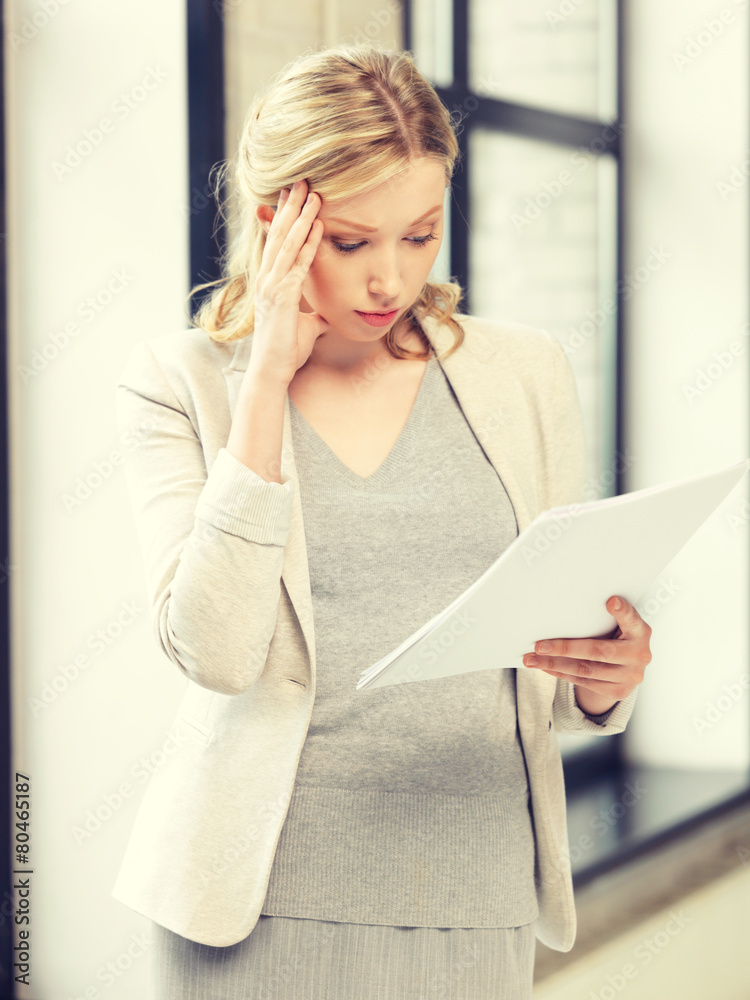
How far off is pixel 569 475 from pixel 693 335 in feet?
7.11

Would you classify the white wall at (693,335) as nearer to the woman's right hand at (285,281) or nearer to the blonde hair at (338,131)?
the blonde hair at (338,131)

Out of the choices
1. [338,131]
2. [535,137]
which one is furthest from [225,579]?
[535,137]

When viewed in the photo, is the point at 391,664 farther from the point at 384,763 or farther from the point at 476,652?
the point at 384,763

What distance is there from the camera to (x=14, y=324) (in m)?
1.60

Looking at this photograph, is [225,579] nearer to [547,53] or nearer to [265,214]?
[265,214]

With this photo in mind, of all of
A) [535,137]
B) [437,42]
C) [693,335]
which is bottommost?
[693,335]

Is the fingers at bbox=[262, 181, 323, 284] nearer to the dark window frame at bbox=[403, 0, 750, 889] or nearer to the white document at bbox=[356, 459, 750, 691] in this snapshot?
the white document at bbox=[356, 459, 750, 691]

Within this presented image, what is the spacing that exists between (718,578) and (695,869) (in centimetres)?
88

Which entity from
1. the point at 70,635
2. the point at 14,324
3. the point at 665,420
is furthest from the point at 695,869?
the point at 14,324

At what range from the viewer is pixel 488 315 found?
8.71ft

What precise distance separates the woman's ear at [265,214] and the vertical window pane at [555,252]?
1619 millimetres

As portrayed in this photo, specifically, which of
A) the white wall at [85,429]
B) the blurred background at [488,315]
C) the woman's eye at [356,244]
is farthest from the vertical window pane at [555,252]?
the woman's eye at [356,244]

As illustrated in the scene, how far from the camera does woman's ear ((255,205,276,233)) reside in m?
1.04

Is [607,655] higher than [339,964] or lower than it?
higher
